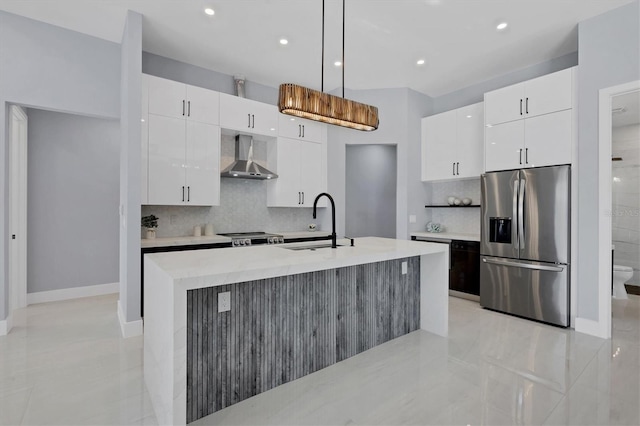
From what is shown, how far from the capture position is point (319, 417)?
1917 millimetres

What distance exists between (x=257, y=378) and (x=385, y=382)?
34.9 inches

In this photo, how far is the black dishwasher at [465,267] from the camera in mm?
4418

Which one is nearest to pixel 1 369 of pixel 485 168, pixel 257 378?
pixel 257 378

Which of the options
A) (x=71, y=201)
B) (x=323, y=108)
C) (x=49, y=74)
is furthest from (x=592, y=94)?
(x=71, y=201)

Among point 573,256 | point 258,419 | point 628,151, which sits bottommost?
point 258,419

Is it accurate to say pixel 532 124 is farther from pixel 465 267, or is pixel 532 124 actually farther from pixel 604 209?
pixel 465 267

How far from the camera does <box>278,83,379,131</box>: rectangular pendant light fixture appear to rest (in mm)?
2379

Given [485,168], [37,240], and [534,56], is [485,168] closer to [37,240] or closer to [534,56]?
[534,56]

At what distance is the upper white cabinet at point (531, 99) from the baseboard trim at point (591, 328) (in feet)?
7.26

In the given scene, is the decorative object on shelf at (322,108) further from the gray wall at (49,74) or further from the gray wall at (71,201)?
the gray wall at (71,201)

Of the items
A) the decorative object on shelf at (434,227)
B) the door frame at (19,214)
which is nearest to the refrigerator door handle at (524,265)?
the decorative object on shelf at (434,227)

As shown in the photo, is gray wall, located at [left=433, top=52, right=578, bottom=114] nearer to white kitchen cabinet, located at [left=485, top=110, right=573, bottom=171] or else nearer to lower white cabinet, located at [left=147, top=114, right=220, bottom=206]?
white kitchen cabinet, located at [left=485, top=110, right=573, bottom=171]

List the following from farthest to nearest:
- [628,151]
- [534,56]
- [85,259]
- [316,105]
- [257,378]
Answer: [628,151], [85,259], [534,56], [316,105], [257,378]

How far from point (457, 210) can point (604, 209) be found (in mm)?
2145
